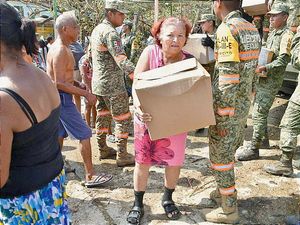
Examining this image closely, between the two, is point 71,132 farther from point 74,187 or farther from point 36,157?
point 36,157

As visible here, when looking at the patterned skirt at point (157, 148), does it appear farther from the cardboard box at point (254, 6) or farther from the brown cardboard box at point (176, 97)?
the cardboard box at point (254, 6)

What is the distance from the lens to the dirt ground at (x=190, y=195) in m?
2.96

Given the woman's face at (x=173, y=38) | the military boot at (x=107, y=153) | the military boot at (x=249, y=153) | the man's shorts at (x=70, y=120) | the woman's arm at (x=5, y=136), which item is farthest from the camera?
the military boot at (x=107, y=153)

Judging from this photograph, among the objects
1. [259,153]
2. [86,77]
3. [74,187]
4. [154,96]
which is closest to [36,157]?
[154,96]

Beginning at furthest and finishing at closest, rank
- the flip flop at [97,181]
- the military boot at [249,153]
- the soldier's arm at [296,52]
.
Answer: the military boot at [249,153] < the flip flop at [97,181] < the soldier's arm at [296,52]

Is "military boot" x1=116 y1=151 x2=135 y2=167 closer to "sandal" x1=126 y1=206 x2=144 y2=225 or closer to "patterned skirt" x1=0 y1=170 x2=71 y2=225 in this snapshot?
"sandal" x1=126 y1=206 x2=144 y2=225

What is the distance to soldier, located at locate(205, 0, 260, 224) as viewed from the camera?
2.43m

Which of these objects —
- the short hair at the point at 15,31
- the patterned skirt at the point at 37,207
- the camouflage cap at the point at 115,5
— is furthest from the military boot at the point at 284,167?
the short hair at the point at 15,31

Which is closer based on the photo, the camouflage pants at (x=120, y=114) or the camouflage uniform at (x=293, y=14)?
the camouflage pants at (x=120, y=114)

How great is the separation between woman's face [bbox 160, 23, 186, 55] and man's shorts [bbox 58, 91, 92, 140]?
47.8 inches

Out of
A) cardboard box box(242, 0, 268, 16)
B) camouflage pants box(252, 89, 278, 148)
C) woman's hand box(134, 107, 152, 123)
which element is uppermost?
cardboard box box(242, 0, 268, 16)

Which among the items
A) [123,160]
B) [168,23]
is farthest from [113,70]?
[168,23]

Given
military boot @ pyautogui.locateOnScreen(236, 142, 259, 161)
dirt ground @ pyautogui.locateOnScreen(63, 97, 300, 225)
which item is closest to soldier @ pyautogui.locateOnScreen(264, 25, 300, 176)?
dirt ground @ pyautogui.locateOnScreen(63, 97, 300, 225)

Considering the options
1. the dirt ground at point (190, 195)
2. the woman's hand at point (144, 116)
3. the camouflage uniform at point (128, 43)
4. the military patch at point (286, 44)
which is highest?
the military patch at point (286, 44)
